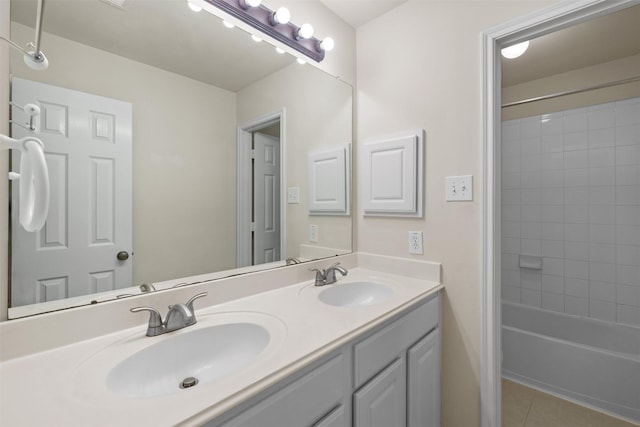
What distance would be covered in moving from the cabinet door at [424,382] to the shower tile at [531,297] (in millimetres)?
1705

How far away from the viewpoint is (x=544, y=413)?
5.58 feet

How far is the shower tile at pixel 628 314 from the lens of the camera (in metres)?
2.03

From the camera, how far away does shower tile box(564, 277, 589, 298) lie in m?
2.24

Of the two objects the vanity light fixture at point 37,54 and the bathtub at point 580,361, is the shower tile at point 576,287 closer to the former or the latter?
the bathtub at point 580,361

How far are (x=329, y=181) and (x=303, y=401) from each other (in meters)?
1.17

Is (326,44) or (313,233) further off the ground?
(326,44)

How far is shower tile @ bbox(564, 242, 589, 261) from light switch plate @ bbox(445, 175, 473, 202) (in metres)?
1.73

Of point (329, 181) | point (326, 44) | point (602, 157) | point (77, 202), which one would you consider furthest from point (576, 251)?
point (77, 202)

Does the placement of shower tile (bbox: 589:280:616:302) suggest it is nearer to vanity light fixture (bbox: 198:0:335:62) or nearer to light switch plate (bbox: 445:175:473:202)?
light switch plate (bbox: 445:175:473:202)

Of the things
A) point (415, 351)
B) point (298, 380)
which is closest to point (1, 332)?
point (298, 380)

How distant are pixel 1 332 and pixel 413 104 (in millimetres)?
1757

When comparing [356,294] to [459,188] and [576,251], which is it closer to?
[459,188]

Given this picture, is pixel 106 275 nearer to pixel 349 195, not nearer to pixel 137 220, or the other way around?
pixel 137 220

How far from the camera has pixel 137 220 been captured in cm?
95
